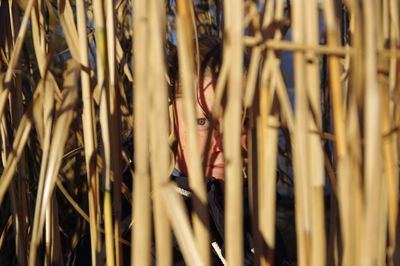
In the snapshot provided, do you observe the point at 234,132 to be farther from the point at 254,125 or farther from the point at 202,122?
the point at 202,122

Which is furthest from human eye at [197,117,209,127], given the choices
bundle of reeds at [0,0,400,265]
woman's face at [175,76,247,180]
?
bundle of reeds at [0,0,400,265]

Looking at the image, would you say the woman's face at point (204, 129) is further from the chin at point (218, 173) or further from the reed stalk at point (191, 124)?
the reed stalk at point (191, 124)

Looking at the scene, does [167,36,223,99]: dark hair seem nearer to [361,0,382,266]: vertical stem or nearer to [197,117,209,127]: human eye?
[197,117,209,127]: human eye

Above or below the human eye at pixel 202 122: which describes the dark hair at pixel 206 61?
above

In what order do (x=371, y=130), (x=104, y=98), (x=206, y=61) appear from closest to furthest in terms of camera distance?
(x=371, y=130)
(x=104, y=98)
(x=206, y=61)

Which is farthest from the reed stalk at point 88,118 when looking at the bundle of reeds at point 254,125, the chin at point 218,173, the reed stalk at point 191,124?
the chin at point 218,173

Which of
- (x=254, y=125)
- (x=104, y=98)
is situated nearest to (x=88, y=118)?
(x=104, y=98)

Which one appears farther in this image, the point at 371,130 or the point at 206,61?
the point at 206,61

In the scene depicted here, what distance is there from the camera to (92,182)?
548 mm

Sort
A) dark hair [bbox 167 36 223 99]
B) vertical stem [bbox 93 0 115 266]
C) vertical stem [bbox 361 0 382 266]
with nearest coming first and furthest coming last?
vertical stem [bbox 361 0 382 266] → vertical stem [bbox 93 0 115 266] → dark hair [bbox 167 36 223 99]

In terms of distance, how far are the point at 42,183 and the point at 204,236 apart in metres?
0.15

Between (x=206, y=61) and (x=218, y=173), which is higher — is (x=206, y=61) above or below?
above

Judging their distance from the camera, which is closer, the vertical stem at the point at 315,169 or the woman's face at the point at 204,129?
the vertical stem at the point at 315,169

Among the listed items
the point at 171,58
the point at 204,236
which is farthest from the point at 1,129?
the point at 171,58
